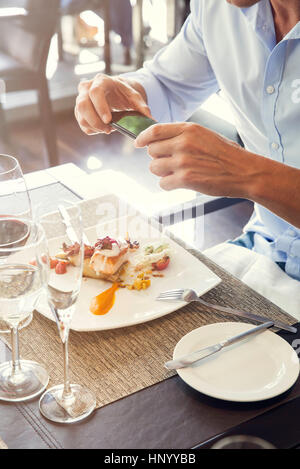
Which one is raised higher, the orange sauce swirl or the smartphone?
the smartphone

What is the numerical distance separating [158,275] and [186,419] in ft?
1.10

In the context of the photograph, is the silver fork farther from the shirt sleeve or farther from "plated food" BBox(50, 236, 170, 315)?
the shirt sleeve

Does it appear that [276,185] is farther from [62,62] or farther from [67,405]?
[62,62]

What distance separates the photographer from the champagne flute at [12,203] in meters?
0.96

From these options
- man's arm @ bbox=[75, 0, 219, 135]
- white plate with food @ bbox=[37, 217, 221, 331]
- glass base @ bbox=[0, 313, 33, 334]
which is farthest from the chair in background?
glass base @ bbox=[0, 313, 33, 334]

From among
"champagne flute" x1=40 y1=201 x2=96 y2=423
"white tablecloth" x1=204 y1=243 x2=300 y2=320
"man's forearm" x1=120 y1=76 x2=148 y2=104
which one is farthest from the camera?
"man's forearm" x1=120 y1=76 x2=148 y2=104

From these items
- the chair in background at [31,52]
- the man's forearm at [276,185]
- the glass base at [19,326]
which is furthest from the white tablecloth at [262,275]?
the chair in background at [31,52]

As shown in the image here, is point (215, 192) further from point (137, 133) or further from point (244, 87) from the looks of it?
point (244, 87)

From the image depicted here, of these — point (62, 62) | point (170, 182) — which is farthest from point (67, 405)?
point (62, 62)

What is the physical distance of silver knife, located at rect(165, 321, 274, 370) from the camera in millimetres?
882

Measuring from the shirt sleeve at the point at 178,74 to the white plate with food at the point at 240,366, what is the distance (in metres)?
0.83

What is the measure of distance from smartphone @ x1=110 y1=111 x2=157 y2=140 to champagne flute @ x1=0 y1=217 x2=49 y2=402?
0.38 metres

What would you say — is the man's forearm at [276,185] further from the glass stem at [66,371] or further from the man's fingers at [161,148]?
the glass stem at [66,371]

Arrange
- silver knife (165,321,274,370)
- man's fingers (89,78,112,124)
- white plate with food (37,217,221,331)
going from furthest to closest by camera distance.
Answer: man's fingers (89,78,112,124) → white plate with food (37,217,221,331) → silver knife (165,321,274,370)
